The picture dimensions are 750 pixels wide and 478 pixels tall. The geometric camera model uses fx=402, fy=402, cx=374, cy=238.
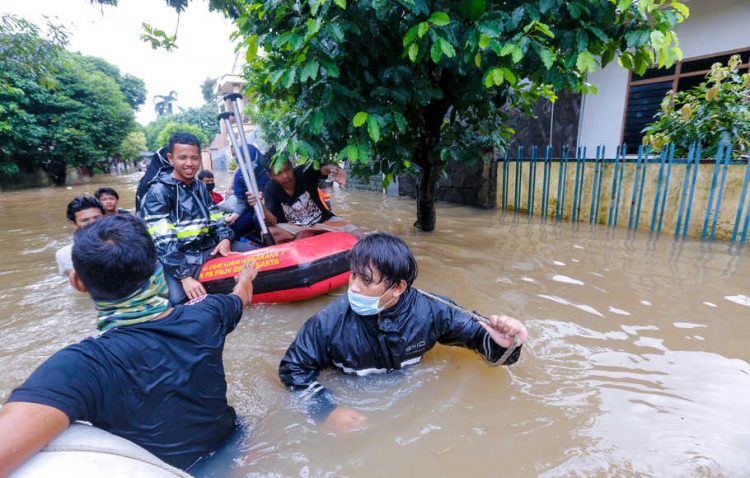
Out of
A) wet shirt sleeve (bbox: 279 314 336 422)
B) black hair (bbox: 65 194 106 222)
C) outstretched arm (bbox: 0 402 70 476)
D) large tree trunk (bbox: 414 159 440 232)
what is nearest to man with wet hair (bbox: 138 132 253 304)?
black hair (bbox: 65 194 106 222)

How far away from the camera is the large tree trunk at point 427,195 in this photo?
5.90m

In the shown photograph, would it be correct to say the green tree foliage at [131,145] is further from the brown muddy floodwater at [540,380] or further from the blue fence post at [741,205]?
the blue fence post at [741,205]

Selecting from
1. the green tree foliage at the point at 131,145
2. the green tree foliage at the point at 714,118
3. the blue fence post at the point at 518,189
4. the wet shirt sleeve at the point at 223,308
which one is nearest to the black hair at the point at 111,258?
the wet shirt sleeve at the point at 223,308

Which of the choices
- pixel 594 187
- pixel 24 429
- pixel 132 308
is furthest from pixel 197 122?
pixel 24 429

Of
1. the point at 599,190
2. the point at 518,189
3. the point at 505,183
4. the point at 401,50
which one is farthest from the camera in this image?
the point at 505,183

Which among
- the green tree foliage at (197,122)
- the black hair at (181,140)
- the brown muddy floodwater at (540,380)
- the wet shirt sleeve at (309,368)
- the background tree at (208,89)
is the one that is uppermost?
the background tree at (208,89)

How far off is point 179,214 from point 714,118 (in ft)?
22.5

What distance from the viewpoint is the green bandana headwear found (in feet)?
4.44

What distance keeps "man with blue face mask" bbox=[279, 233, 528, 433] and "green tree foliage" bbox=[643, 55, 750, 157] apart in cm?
551

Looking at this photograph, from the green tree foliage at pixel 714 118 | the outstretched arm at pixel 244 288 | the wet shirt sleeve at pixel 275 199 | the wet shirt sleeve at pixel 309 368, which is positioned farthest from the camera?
the green tree foliage at pixel 714 118

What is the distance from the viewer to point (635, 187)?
595cm

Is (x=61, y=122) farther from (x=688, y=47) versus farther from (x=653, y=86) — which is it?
(x=688, y=47)

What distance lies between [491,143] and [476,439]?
433 cm

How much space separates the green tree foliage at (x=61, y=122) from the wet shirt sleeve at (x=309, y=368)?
761 inches
